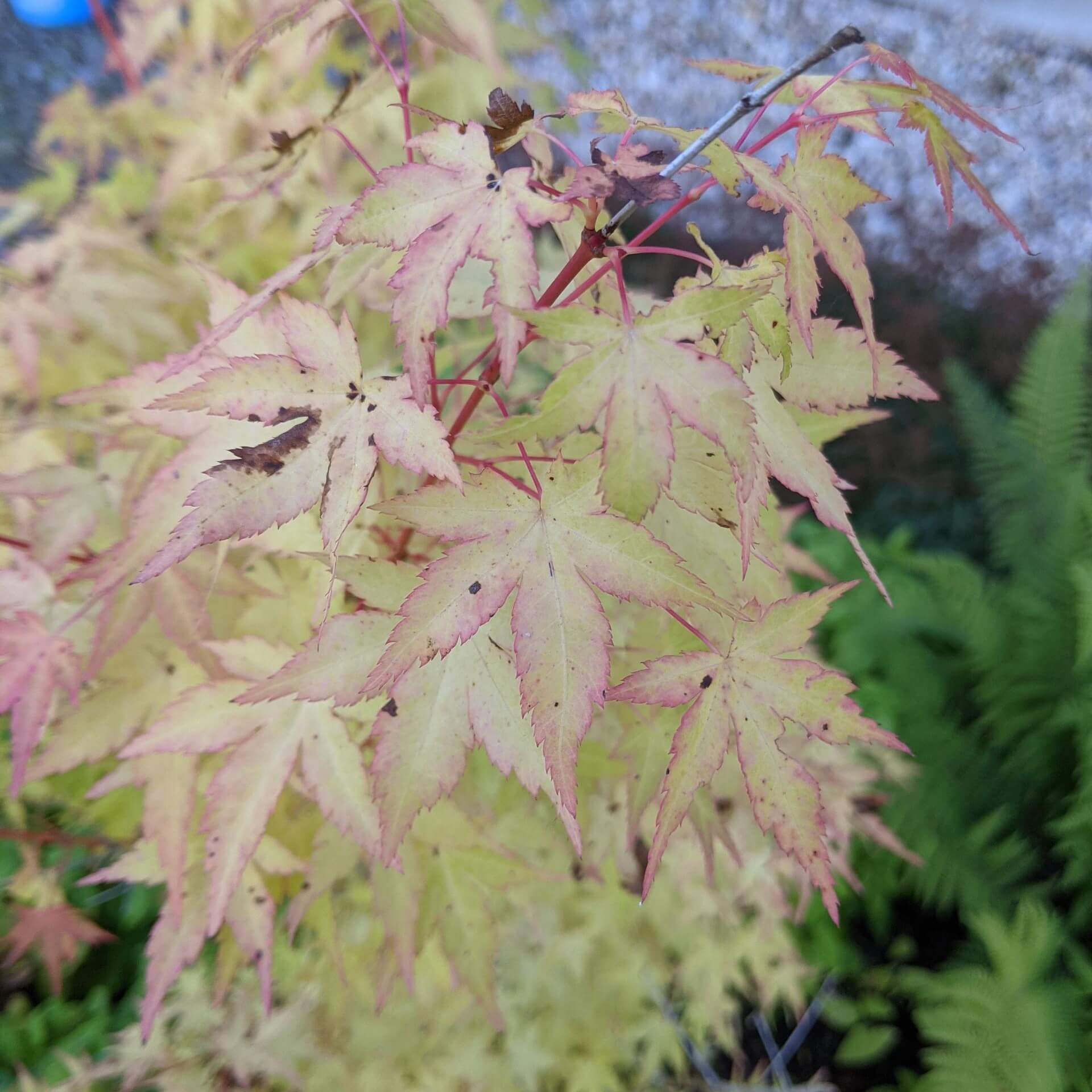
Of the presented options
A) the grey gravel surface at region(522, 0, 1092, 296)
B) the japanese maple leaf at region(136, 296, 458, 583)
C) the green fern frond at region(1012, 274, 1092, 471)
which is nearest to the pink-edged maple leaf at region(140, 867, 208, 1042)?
the japanese maple leaf at region(136, 296, 458, 583)

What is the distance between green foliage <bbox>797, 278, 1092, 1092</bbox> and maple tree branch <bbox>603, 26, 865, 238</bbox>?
1.36 meters

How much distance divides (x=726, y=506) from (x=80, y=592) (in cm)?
62

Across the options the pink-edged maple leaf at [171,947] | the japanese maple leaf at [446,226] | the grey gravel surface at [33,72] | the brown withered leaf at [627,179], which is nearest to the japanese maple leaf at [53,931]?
the pink-edged maple leaf at [171,947]

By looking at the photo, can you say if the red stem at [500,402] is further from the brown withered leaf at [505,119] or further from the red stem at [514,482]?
the brown withered leaf at [505,119]

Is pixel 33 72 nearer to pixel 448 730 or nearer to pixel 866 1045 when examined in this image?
pixel 448 730

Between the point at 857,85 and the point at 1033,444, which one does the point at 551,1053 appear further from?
the point at 1033,444

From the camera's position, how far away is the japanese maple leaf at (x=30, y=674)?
25.2 inches

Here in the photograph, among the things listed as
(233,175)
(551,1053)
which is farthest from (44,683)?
(551,1053)

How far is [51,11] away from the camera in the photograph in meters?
2.91

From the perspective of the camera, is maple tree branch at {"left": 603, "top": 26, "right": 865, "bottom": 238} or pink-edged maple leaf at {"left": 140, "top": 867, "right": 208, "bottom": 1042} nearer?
maple tree branch at {"left": 603, "top": 26, "right": 865, "bottom": 238}

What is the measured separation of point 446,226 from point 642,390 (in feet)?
0.52

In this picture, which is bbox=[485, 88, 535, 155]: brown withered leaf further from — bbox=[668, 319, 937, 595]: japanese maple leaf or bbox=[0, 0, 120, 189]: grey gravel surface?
bbox=[0, 0, 120, 189]: grey gravel surface

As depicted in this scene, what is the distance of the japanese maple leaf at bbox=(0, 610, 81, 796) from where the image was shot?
0.64 meters

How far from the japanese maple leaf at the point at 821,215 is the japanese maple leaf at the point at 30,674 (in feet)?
2.15
